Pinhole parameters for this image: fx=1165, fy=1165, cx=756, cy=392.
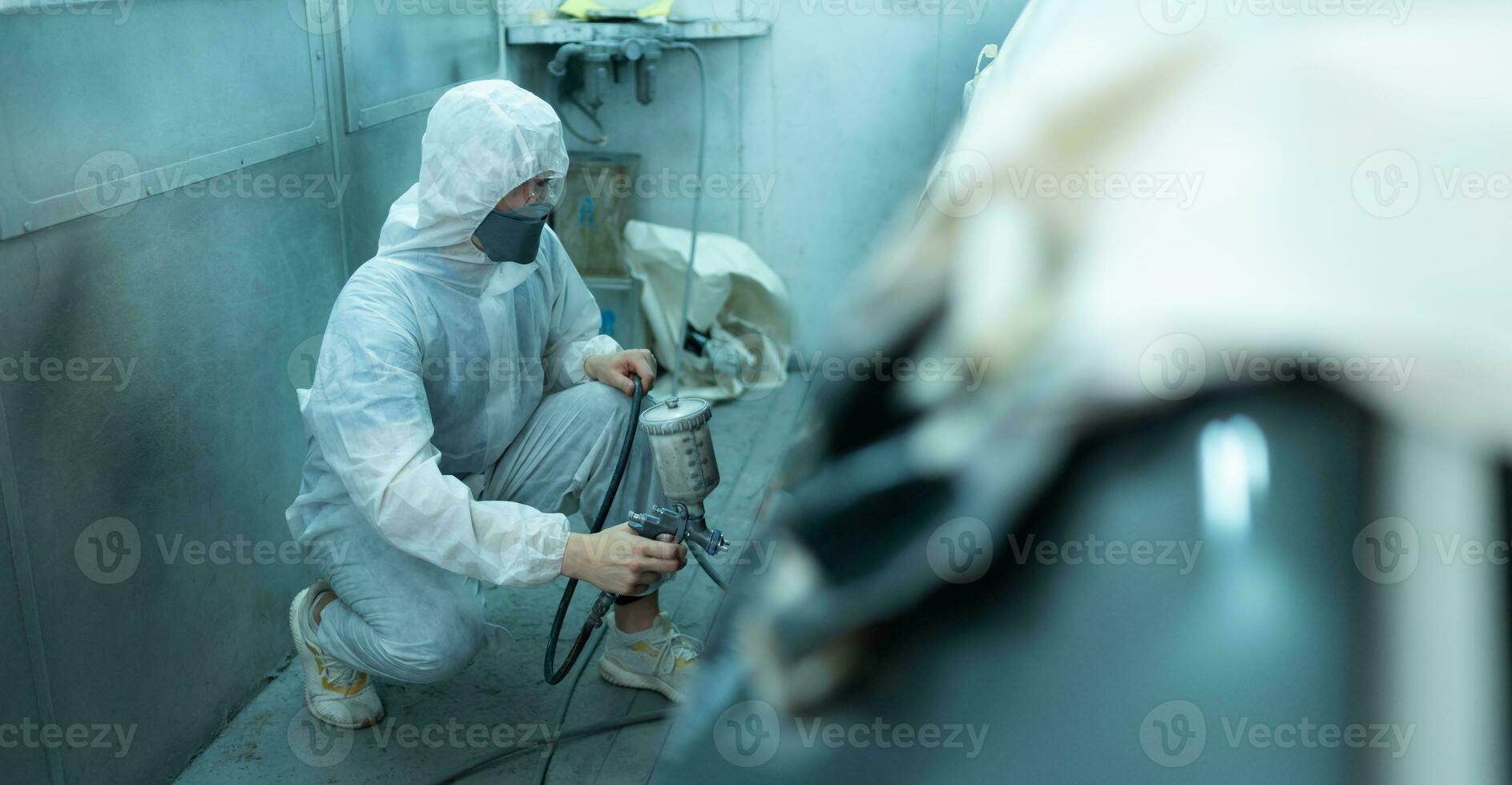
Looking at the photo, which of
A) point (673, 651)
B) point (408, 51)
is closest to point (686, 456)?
point (673, 651)

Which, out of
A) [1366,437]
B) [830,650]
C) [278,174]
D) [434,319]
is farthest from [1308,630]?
[278,174]

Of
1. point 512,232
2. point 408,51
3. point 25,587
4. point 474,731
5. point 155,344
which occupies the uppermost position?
point 408,51

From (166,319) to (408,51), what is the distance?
0.96m

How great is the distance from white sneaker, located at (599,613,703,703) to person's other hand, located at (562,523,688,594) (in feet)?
1.33

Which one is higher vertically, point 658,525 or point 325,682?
point 658,525

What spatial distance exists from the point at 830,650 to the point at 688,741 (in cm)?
9

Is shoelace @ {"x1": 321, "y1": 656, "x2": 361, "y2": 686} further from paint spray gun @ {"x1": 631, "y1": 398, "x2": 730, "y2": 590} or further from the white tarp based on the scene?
the white tarp

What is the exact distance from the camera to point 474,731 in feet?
5.88

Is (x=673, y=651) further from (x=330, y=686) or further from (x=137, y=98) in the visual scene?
(x=137, y=98)

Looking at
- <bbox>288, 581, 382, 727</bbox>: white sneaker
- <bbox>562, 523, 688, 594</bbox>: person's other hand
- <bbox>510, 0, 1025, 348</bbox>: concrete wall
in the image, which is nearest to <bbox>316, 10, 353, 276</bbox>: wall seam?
<bbox>288, 581, 382, 727</bbox>: white sneaker

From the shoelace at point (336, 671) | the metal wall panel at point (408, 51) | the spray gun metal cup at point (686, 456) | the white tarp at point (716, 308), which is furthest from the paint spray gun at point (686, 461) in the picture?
the white tarp at point (716, 308)

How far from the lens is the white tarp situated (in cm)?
307

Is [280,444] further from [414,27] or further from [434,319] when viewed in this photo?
[414,27]

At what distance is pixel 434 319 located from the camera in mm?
1646
